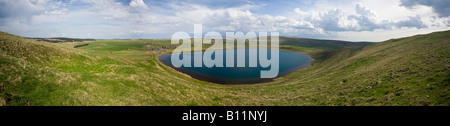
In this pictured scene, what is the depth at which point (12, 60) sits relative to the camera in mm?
19500

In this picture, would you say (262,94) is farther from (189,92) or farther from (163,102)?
(163,102)

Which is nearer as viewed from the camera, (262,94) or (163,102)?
(163,102)

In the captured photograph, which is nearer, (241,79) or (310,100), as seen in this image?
(310,100)
